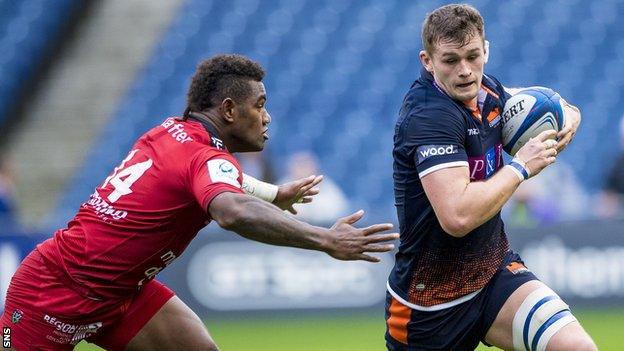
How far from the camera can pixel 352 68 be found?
1509cm

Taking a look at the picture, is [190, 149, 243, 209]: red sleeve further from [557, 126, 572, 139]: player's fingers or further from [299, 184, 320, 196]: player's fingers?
[557, 126, 572, 139]: player's fingers

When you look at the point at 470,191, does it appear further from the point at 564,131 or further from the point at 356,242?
the point at 564,131

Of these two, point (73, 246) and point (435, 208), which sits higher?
point (435, 208)

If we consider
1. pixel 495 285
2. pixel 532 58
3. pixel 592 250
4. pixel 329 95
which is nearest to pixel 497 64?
pixel 532 58

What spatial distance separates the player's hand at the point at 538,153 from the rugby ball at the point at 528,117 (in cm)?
26

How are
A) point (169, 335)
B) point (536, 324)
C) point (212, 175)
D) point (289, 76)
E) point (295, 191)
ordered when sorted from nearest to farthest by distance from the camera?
point (212, 175) < point (536, 324) < point (169, 335) < point (295, 191) < point (289, 76)

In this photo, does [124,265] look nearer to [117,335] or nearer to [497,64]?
[117,335]

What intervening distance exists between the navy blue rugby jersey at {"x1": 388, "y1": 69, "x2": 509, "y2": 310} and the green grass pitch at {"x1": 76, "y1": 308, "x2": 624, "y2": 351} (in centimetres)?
358

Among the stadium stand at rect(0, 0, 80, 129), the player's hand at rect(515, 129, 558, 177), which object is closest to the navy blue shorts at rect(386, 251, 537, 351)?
the player's hand at rect(515, 129, 558, 177)

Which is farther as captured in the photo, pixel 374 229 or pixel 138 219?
pixel 138 219

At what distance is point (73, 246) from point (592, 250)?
6.54 metres

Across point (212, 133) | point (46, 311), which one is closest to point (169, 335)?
point (46, 311)

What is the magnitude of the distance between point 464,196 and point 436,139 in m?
0.31

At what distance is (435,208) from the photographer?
5.27m
